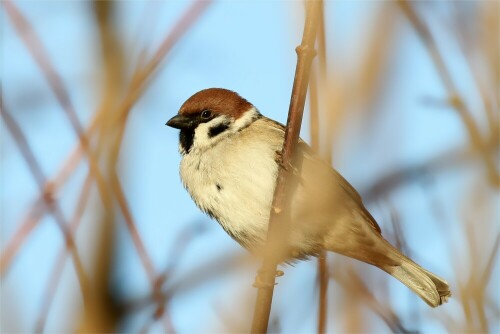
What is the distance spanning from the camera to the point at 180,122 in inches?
129

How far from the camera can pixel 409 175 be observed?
4.66 ft

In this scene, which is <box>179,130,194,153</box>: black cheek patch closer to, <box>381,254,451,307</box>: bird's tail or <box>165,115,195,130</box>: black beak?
<box>165,115,195,130</box>: black beak

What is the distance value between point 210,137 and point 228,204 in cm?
35

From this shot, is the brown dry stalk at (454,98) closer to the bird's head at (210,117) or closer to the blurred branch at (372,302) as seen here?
the blurred branch at (372,302)

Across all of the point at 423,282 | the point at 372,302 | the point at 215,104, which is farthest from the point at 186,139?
the point at 372,302

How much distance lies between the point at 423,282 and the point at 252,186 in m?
0.87

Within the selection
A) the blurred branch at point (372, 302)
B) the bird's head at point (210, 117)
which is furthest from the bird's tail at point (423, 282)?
the blurred branch at point (372, 302)

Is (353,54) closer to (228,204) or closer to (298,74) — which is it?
(298,74)

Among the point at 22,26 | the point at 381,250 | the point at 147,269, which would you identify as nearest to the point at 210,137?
the point at 381,250

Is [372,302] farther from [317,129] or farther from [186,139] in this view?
[186,139]

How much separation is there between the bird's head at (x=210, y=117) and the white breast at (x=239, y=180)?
0.26 ft

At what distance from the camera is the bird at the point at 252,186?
289 centimetres

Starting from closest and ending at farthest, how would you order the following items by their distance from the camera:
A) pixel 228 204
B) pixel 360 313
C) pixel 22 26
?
pixel 360 313 → pixel 22 26 → pixel 228 204

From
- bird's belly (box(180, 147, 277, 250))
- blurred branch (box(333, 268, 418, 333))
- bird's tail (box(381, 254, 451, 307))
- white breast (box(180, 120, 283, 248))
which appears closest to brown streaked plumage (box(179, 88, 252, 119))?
white breast (box(180, 120, 283, 248))
